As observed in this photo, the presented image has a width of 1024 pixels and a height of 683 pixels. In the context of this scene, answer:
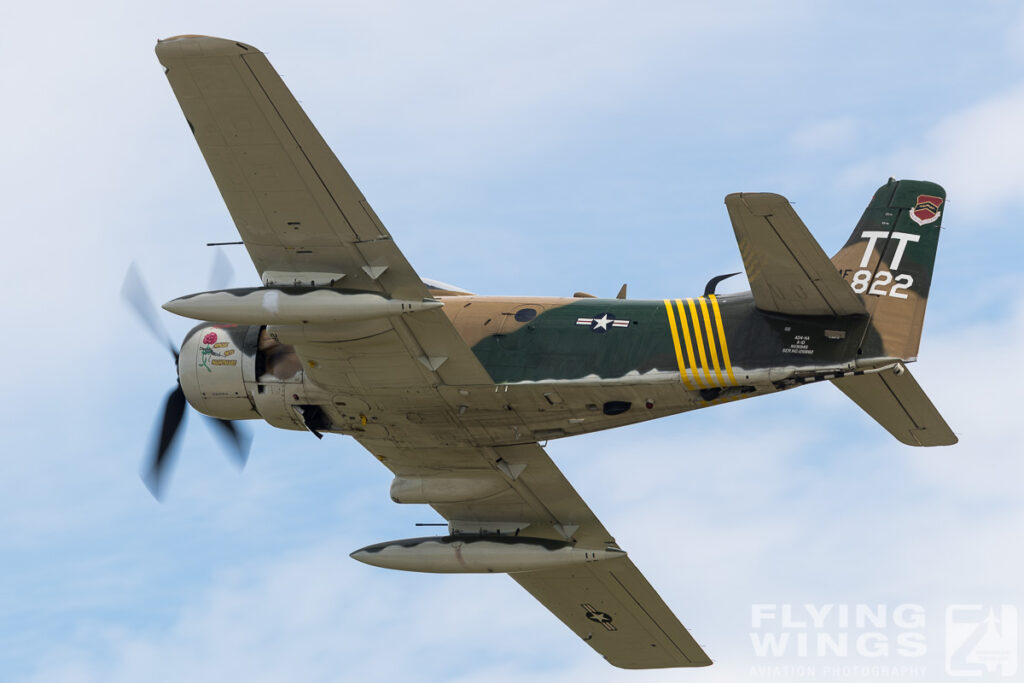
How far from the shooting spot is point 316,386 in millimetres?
24656


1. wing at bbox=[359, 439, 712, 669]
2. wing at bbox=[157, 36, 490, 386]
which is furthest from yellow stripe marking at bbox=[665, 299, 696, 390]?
wing at bbox=[359, 439, 712, 669]

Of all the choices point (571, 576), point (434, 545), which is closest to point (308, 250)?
point (434, 545)

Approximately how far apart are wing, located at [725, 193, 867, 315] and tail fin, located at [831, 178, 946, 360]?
0.43 meters

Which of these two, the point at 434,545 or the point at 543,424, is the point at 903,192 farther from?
the point at 434,545

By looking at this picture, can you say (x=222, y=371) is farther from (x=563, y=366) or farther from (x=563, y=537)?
(x=563, y=537)

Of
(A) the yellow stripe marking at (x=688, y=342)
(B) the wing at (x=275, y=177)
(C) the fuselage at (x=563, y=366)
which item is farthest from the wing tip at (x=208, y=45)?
(A) the yellow stripe marking at (x=688, y=342)

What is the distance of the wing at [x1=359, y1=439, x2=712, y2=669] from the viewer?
26.8 meters

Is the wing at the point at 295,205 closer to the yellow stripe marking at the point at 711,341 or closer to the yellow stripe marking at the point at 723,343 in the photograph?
the yellow stripe marking at the point at 711,341

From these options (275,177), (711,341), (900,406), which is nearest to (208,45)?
(275,177)

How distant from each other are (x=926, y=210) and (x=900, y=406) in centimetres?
299

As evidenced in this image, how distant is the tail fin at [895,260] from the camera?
21859mm

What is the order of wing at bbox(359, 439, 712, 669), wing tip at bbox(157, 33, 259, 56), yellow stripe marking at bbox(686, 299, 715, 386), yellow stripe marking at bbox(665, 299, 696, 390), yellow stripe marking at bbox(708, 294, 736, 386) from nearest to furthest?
wing tip at bbox(157, 33, 259, 56), yellow stripe marking at bbox(708, 294, 736, 386), yellow stripe marking at bbox(686, 299, 715, 386), yellow stripe marking at bbox(665, 299, 696, 390), wing at bbox(359, 439, 712, 669)

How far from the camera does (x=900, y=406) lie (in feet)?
75.1

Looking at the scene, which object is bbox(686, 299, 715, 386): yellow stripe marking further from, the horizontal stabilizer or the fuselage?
the horizontal stabilizer
